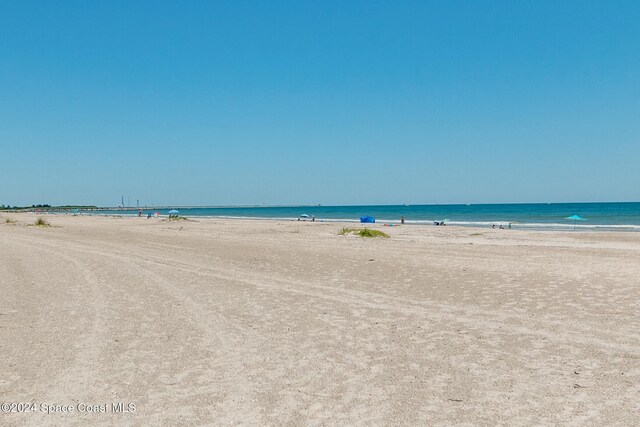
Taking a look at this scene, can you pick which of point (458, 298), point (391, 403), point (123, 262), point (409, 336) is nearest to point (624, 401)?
point (391, 403)

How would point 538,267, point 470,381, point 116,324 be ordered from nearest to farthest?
point 470,381 < point 116,324 < point 538,267

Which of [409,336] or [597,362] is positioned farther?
[409,336]

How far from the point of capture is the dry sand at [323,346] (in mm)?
4871

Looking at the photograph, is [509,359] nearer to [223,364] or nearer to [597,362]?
[597,362]

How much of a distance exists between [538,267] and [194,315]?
11081 millimetres

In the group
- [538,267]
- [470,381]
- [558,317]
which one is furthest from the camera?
[538,267]

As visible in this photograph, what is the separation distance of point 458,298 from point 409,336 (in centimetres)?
331

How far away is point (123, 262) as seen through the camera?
15625 mm

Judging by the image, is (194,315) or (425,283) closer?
(194,315)

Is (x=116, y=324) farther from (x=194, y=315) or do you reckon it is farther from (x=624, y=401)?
(x=624, y=401)

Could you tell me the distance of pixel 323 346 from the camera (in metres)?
6.94

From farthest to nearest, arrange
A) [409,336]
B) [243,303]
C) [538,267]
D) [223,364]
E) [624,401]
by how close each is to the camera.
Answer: [538,267]
[243,303]
[409,336]
[223,364]
[624,401]

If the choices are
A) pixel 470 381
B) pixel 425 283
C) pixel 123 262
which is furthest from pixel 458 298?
pixel 123 262

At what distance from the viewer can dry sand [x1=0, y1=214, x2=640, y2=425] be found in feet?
16.0
